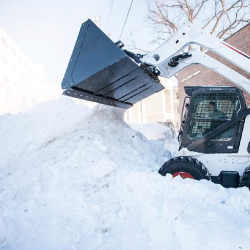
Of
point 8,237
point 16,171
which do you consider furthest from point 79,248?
point 16,171

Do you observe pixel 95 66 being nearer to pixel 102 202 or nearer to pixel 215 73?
pixel 102 202

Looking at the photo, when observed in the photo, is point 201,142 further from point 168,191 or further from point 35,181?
point 35,181

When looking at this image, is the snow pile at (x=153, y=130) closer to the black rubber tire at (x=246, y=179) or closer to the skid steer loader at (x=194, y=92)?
the skid steer loader at (x=194, y=92)

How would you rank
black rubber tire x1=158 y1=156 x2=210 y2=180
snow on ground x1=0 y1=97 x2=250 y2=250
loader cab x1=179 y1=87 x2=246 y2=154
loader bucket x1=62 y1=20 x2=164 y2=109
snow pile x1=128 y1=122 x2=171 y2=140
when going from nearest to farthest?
snow on ground x1=0 y1=97 x2=250 y2=250 < loader bucket x1=62 y1=20 x2=164 y2=109 < black rubber tire x1=158 y1=156 x2=210 y2=180 < loader cab x1=179 y1=87 x2=246 y2=154 < snow pile x1=128 y1=122 x2=171 y2=140

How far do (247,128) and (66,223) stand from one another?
3.21 metres

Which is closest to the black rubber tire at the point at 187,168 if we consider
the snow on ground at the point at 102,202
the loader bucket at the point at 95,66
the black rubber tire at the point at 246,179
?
the snow on ground at the point at 102,202

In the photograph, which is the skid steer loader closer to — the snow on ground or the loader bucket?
the loader bucket

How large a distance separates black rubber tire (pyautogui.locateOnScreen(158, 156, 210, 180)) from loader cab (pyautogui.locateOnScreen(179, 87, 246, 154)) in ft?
1.05

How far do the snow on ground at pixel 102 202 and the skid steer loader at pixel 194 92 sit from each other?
22.3 inches

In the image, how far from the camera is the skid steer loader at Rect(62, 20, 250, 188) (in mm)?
3432

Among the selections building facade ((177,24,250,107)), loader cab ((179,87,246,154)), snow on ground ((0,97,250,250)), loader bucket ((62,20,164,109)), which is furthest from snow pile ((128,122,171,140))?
loader bucket ((62,20,164,109))

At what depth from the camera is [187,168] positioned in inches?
145

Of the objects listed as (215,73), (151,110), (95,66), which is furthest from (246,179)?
(151,110)

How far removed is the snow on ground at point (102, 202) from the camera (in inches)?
95.0
